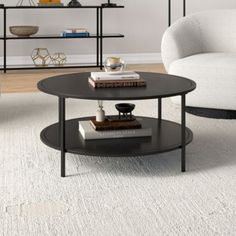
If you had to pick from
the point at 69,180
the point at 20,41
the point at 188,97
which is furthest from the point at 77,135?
the point at 20,41

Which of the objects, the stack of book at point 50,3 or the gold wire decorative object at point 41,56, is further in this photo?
the gold wire decorative object at point 41,56

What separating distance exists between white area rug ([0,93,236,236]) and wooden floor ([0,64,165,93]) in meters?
1.63

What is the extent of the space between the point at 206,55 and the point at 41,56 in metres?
2.77

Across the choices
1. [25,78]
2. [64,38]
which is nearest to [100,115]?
[25,78]

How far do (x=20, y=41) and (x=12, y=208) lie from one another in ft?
14.6

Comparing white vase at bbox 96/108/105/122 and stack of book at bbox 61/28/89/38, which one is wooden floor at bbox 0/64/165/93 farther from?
white vase at bbox 96/108/105/122

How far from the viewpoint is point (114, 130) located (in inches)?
127

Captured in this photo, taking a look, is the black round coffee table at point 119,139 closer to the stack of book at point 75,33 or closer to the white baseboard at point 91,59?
the stack of book at point 75,33

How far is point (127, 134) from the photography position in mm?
3234

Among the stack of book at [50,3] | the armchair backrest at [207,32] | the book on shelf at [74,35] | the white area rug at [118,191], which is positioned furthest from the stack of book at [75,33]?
the white area rug at [118,191]

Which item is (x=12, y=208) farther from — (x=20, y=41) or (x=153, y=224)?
(x=20, y=41)

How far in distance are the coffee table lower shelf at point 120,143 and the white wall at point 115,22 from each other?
3507mm

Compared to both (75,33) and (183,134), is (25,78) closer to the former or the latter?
(75,33)

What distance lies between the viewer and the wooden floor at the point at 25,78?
548 cm
